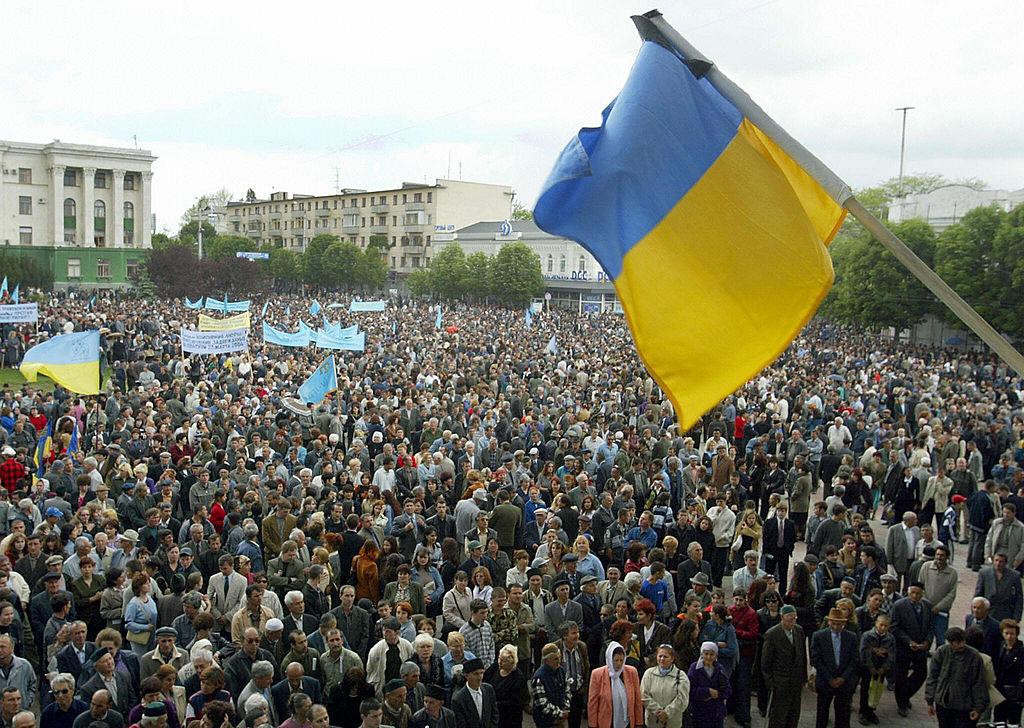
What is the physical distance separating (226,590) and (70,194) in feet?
291

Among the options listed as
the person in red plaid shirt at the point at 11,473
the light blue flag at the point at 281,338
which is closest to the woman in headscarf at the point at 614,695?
the person in red plaid shirt at the point at 11,473

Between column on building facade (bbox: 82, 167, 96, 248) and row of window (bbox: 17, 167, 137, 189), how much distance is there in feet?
1.99

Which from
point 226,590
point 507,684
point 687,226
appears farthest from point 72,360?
point 687,226

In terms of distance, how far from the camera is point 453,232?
3927 inches

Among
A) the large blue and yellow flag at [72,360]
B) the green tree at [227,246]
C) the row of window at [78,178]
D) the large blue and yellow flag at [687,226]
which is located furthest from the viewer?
the green tree at [227,246]

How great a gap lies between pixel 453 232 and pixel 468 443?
8704cm

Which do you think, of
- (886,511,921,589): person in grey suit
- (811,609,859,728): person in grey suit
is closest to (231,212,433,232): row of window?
(886,511,921,589): person in grey suit

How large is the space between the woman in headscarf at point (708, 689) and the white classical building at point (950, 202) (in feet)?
182

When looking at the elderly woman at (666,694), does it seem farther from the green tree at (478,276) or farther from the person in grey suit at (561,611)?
the green tree at (478,276)

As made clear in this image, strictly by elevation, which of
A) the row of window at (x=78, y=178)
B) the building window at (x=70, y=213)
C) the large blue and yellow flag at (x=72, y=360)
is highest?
the row of window at (x=78, y=178)

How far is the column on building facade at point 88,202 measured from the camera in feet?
280

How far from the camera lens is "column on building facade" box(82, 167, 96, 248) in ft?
280

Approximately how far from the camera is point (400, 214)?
350 ft

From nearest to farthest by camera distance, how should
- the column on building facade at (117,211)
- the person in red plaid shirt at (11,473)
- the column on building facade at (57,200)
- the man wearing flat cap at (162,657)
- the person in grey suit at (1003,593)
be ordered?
the man wearing flat cap at (162,657) → the person in grey suit at (1003,593) → the person in red plaid shirt at (11,473) → the column on building facade at (57,200) → the column on building facade at (117,211)
